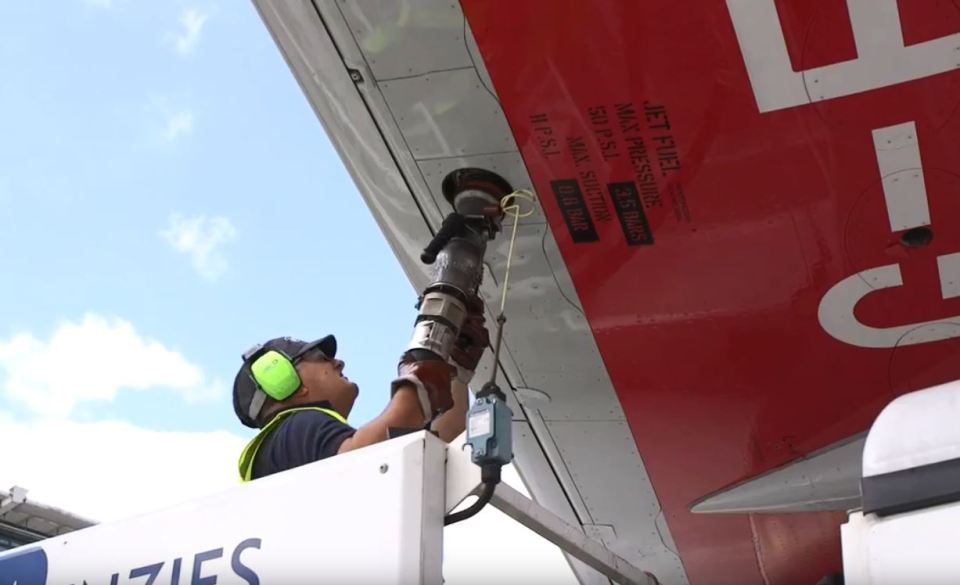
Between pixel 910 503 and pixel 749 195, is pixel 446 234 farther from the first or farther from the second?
pixel 910 503

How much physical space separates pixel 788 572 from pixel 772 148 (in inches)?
98.5

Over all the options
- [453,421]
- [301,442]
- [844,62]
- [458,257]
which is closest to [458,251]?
[458,257]

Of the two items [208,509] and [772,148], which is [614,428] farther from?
[208,509]

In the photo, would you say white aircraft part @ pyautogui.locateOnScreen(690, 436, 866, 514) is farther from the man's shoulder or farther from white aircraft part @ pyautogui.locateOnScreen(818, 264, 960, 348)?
the man's shoulder

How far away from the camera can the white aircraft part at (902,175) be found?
2.50 meters

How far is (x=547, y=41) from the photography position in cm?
244

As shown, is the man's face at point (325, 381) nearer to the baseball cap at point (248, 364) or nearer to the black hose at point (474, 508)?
the baseball cap at point (248, 364)

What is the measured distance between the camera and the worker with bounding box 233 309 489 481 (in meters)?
2.28

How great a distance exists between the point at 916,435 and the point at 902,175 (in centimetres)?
135

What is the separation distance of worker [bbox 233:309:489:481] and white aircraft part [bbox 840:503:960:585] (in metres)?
0.91

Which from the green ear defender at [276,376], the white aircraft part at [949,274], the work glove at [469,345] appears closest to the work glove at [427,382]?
the work glove at [469,345]

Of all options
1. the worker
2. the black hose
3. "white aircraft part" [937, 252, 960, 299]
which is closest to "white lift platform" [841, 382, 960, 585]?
the black hose

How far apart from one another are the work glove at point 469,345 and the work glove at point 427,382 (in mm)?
279

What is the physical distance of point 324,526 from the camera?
1647mm
